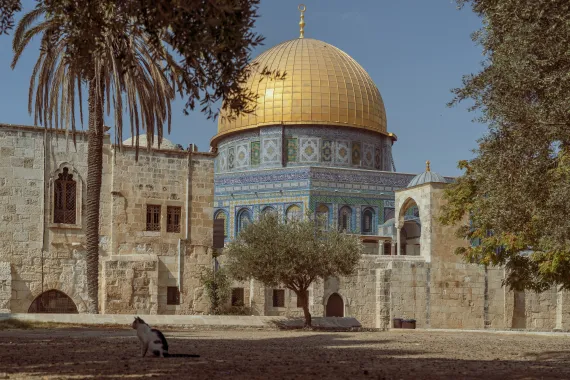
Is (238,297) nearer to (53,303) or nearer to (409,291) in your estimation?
(409,291)

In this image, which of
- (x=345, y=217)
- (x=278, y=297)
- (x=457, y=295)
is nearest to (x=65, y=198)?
(x=278, y=297)

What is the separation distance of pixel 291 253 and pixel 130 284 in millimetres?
→ 5255

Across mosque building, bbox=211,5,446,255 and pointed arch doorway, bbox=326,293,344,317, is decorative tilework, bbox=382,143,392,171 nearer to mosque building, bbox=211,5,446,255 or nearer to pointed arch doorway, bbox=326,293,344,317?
mosque building, bbox=211,5,446,255

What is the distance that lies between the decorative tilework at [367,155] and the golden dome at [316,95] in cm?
93

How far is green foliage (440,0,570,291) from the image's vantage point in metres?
9.75

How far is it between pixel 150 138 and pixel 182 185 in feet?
16.2

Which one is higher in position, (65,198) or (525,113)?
(525,113)

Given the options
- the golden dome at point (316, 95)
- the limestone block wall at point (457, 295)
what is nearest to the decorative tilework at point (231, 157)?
the golden dome at point (316, 95)

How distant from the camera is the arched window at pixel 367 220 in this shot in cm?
3916

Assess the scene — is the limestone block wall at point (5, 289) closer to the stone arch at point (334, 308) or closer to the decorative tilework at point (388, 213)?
the stone arch at point (334, 308)

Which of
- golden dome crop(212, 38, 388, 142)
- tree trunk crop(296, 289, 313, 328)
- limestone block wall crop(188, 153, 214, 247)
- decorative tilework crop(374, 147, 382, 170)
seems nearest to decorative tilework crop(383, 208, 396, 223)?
decorative tilework crop(374, 147, 382, 170)

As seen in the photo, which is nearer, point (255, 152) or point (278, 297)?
point (278, 297)

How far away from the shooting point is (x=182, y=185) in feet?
84.2

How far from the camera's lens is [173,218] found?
83.8ft
